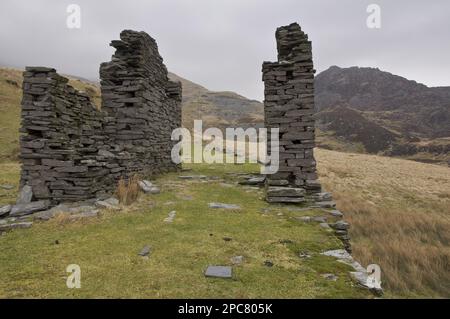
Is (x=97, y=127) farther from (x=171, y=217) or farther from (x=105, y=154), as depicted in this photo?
(x=171, y=217)

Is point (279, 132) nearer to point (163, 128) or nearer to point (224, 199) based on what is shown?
point (224, 199)

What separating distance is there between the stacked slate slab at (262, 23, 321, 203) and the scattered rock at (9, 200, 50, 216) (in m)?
6.69

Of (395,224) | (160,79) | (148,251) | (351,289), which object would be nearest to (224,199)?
(148,251)

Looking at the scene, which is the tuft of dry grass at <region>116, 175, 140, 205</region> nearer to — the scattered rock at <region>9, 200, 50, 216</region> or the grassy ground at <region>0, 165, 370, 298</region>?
the grassy ground at <region>0, 165, 370, 298</region>

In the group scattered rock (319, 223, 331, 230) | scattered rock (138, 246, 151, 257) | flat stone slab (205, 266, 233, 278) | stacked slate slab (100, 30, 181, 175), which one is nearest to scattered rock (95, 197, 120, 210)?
stacked slate slab (100, 30, 181, 175)

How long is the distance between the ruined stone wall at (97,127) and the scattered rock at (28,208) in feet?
1.16

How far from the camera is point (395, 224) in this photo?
14945 millimetres

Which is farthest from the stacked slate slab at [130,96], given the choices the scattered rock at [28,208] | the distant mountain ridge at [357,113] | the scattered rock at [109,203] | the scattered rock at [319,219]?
the distant mountain ridge at [357,113]

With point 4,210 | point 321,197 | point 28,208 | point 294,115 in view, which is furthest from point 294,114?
point 4,210

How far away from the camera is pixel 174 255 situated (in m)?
5.94

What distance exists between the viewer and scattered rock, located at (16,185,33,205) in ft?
29.4

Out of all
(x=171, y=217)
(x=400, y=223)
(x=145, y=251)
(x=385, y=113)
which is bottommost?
(x=400, y=223)

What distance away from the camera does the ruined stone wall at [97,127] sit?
9219 mm

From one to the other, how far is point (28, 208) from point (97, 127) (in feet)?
12.1
